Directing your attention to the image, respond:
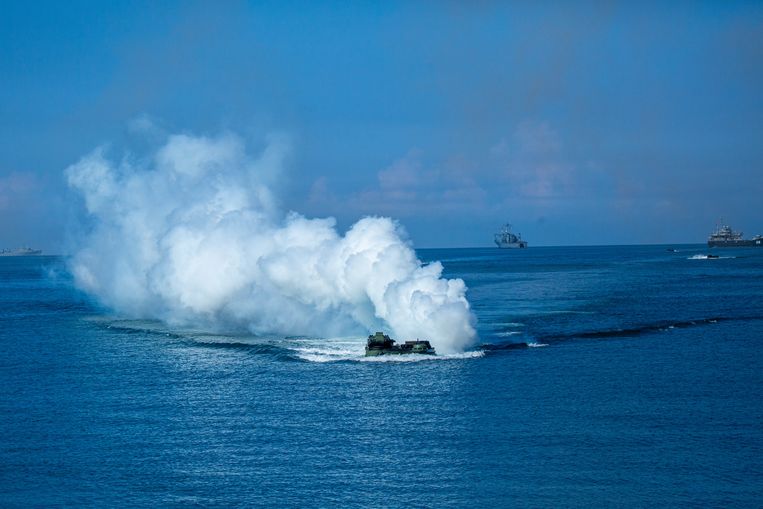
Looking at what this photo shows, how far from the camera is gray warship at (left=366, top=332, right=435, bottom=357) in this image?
80.9 meters

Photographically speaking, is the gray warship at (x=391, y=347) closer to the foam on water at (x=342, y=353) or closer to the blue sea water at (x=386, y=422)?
the foam on water at (x=342, y=353)

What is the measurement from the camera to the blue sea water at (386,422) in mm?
41906

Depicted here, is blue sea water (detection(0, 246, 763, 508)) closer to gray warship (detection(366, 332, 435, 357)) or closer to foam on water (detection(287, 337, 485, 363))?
foam on water (detection(287, 337, 485, 363))

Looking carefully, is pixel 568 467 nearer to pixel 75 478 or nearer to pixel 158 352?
pixel 75 478

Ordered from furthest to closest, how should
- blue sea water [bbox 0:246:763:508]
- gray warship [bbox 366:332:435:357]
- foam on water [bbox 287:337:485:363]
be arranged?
gray warship [bbox 366:332:435:357] → foam on water [bbox 287:337:485:363] → blue sea water [bbox 0:246:763:508]

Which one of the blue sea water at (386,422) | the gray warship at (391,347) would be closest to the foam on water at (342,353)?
the blue sea water at (386,422)

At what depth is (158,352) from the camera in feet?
292

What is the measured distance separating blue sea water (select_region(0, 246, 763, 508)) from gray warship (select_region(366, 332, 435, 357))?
8.61 ft

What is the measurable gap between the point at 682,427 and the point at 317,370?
31.8 m

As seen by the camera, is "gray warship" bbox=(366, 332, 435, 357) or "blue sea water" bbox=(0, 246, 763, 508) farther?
"gray warship" bbox=(366, 332, 435, 357)

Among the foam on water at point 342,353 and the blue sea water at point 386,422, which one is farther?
the foam on water at point 342,353

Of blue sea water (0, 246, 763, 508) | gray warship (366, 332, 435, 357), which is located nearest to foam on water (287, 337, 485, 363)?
blue sea water (0, 246, 763, 508)

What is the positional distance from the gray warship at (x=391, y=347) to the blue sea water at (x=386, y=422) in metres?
2.62

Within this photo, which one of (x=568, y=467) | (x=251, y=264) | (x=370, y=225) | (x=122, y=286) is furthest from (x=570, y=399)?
(x=122, y=286)
